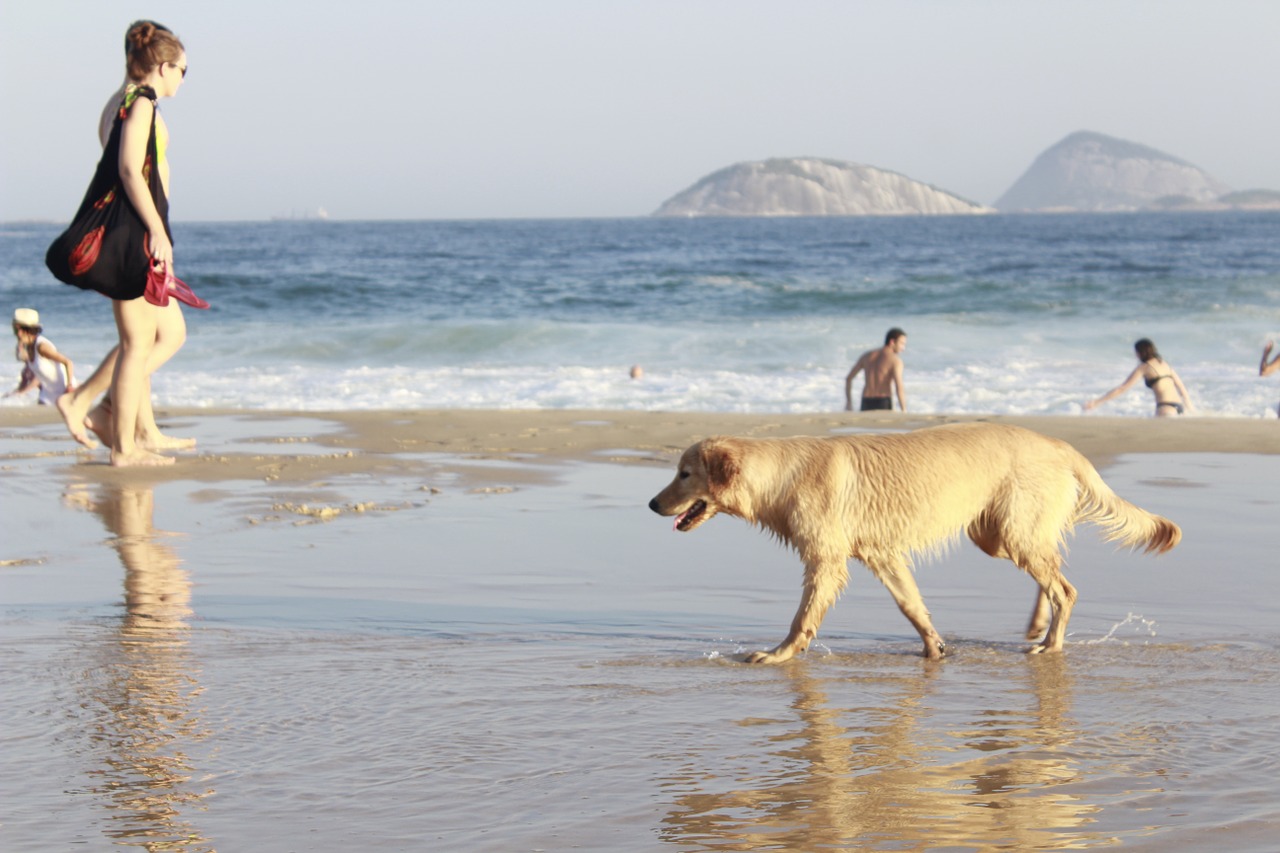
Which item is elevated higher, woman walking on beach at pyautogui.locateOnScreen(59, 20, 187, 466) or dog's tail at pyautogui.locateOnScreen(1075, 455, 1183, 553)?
woman walking on beach at pyautogui.locateOnScreen(59, 20, 187, 466)

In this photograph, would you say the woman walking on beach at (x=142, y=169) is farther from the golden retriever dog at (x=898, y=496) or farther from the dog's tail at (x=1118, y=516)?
the dog's tail at (x=1118, y=516)

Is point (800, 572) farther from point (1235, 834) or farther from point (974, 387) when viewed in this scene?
point (974, 387)

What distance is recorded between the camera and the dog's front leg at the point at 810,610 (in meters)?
5.01

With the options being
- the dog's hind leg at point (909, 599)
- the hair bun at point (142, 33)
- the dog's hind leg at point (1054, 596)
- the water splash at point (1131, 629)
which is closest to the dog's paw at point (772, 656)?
the dog's hind leg at point (909, 599)

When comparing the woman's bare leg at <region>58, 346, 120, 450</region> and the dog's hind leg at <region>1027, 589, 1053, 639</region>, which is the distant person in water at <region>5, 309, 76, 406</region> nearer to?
the woman's bare leg at <region>58, 346, 120, 450</region>

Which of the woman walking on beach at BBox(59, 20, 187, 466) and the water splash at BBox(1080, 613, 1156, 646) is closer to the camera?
the water splash at BBox(1080, 613, 1156, 646)

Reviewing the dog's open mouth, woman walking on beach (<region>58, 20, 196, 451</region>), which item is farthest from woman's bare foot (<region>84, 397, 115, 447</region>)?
the dog's open mouth

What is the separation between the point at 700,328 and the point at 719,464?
81.4ft

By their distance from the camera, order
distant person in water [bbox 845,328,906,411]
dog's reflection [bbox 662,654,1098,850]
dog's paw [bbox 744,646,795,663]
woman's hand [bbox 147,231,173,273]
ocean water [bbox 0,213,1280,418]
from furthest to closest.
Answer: ocean water [bbox 0,213,1280,418]
distant person in water [bbox 845,328,906,411]
woman's hand [bbox 147,231,173,273]
dog's paw [bbox 744,646,795,663]
dog's reflection [bbox 662,654,1098,850]

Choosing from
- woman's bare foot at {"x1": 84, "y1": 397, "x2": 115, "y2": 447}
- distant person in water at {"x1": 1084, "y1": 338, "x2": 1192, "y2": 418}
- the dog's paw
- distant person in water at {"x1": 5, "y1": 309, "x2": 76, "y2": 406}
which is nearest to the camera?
the dog's paw

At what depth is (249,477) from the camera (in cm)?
880

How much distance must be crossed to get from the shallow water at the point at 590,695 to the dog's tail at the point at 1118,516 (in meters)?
Answer: 0.32

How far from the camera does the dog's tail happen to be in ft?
18.0

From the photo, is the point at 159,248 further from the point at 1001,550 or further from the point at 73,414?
the point at 1001,550
